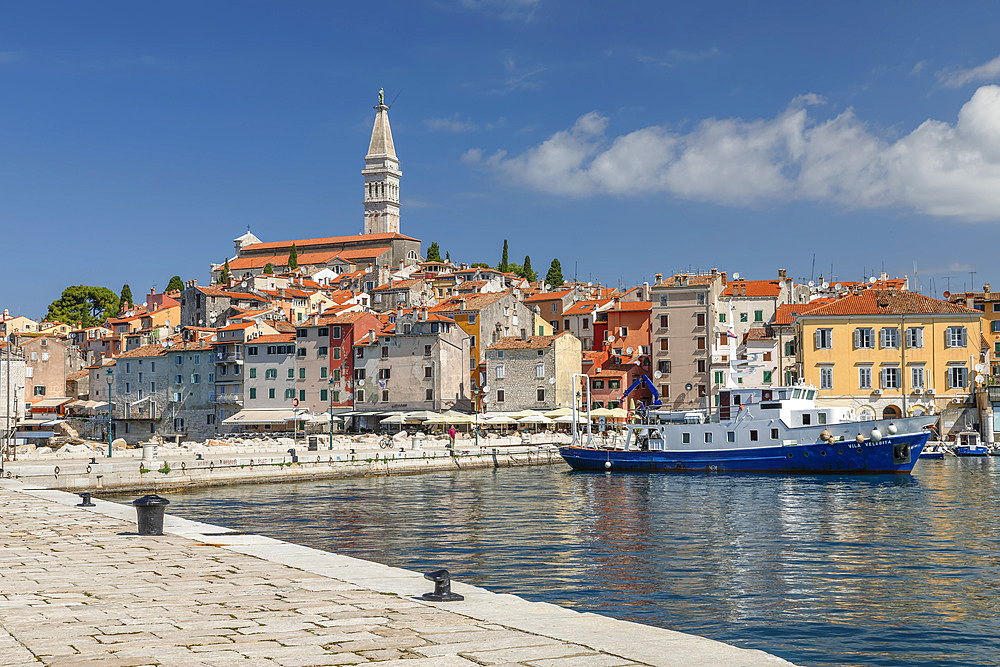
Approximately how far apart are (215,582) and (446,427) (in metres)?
64.3

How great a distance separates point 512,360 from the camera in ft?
258

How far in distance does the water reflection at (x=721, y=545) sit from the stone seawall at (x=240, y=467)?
215 cm

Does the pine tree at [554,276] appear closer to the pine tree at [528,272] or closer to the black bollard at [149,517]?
the pine tree at [528,272]

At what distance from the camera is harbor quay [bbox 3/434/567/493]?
39.5 meters

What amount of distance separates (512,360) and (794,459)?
111 feet

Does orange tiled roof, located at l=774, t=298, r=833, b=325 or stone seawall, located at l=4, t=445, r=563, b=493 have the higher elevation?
orange tiled roof, located at l=774, t=298, r=833, b=325

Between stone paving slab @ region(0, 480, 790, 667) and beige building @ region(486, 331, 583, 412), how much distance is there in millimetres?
62085

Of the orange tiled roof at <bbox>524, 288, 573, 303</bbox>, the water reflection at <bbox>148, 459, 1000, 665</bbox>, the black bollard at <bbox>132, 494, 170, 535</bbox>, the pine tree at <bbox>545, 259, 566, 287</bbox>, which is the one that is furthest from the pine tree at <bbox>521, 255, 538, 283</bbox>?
the black bollard at <bbox>132, 494, 170, 535</bbox>

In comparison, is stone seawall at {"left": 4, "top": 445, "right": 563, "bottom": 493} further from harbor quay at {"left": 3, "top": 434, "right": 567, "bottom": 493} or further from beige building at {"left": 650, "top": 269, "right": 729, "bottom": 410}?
beige building at {"left": 650, "top": 269, "right": 729, "bottom": 410}

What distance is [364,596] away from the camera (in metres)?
11.3

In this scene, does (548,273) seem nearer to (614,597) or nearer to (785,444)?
(785,444)

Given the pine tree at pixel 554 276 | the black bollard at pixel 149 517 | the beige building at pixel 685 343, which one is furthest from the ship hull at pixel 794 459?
the pine tree at pixel 554 276

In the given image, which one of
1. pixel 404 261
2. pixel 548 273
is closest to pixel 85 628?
pixel 548 273

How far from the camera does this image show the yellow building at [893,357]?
6700 centimetres
